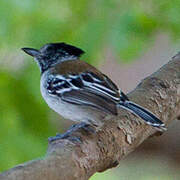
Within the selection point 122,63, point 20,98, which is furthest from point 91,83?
point 20,98

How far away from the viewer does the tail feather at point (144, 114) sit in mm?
3225

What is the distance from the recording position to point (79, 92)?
11.7ft

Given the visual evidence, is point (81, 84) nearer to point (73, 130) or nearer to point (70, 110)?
point (70, 110)

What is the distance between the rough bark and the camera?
8.25 ft

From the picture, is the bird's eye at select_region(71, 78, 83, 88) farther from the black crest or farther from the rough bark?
the rough bark

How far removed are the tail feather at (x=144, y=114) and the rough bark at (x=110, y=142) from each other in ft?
0.22

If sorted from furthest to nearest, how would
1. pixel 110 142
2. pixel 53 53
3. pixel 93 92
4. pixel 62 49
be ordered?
pixel 53 53, pixel 62 49, pixel 93 92, pixel 110 142

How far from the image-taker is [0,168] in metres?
3.27

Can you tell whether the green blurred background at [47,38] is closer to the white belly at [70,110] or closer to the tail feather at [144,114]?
the white belly at [70,110]

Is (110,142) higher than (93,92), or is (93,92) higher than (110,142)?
(93,92)

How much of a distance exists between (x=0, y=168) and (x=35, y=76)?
59 cm

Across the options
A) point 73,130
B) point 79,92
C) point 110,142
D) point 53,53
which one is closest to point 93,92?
point 79,92

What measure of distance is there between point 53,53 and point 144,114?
39.7 inches

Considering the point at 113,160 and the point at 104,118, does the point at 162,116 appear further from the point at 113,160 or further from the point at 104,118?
the point at 113,160
